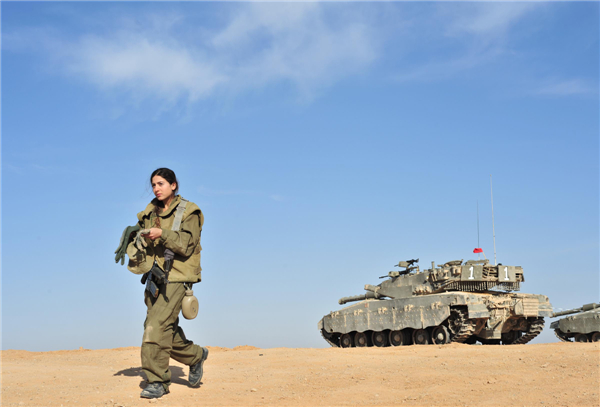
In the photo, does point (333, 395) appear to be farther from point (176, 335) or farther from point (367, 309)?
point (367, 309)

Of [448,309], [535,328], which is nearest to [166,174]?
[448,309]

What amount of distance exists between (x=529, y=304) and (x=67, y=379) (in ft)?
53.6

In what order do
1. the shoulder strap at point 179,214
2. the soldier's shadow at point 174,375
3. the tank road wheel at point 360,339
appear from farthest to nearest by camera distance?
the tank road wheel at point 360,339 → the soldier's shadow at point 174,375 → the shoulder strap at point 179,214

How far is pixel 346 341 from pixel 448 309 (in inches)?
229

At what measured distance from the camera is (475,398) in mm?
6348

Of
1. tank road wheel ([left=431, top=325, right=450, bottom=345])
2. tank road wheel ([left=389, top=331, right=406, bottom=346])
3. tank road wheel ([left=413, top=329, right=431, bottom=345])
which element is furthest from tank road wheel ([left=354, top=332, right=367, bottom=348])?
tank road wheel ([left=431, top=325, right=450, bottom=345])

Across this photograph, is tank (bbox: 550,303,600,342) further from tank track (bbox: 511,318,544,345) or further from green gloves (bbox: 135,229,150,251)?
green gloves (bbox: 135,229,150,251)

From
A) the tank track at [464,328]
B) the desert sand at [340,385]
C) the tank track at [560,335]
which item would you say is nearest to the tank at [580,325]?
the tank track at [560,335]

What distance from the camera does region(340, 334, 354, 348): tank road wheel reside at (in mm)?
23516

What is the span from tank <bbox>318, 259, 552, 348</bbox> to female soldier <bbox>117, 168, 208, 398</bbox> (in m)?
13.9

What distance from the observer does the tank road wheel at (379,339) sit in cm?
2192

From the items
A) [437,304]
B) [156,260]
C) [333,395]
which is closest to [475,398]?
[333,395]

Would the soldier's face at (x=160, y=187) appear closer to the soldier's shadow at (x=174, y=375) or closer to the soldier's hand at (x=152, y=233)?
the soldier's hand at (x=152, y=233)

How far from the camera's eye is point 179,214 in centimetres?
668
